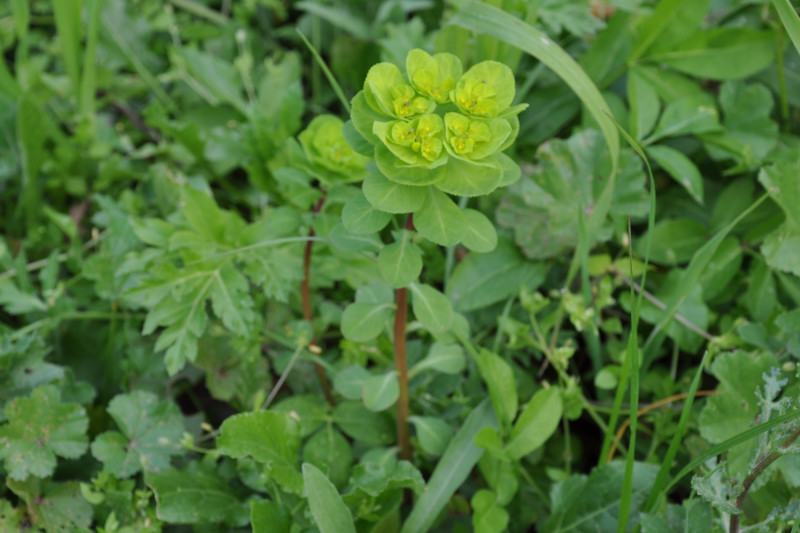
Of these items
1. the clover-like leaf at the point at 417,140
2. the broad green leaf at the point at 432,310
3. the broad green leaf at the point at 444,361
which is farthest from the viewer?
the broad green leaf at the point at 444,361

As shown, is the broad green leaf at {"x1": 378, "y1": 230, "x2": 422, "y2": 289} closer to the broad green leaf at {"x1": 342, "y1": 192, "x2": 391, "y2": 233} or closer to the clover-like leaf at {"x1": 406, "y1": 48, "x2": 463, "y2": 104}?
the broad green leaf at {"x1": 342, "y1": 192, "x2": 391, "y2": 233}

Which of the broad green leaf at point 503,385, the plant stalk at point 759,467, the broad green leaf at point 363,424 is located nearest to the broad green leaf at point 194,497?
the broad green leaf at point 363,424

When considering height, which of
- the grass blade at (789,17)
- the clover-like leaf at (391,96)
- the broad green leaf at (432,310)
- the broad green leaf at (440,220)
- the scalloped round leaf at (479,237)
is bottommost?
the broad green leaf at (432,310)

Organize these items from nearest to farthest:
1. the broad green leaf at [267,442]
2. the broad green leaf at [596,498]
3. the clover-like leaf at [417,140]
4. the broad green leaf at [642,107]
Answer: the clover-like leaf at [417,140]
the broad green leaf at [267,442]
the broad green leaf at [596,498]
the broad green leaf at [642,107]

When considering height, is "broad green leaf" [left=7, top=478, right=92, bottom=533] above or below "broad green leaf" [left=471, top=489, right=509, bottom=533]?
below

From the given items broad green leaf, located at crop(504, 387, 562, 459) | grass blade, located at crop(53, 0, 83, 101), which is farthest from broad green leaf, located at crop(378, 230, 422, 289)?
grass blade, located at crop(53, 0, 83, 101)

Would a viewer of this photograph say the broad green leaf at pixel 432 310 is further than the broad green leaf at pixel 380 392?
No

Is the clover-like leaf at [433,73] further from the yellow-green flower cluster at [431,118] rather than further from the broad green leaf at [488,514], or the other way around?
the broad green leaf at [488,514]
